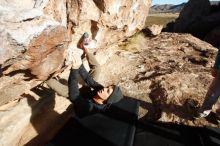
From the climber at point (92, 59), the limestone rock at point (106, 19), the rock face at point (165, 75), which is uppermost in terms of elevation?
the limestone rock at point (106, 19)

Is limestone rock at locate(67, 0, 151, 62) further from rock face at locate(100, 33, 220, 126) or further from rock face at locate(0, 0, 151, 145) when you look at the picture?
rock face at locate(100, 33, 220, 126)

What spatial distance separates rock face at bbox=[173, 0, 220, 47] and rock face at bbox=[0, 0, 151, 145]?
821 cm

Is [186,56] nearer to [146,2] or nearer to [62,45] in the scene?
[146,2]

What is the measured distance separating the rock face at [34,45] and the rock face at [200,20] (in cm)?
821

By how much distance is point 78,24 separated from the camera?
7746mm

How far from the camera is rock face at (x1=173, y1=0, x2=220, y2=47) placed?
15852mm

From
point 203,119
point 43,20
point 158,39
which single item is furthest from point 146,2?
point 43,20

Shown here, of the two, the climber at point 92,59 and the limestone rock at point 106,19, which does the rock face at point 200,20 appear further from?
the climber at point 92,59

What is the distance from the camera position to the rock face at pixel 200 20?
15852 millimetres

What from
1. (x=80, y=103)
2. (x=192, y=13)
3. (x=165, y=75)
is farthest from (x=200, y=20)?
(x=80, y=103)

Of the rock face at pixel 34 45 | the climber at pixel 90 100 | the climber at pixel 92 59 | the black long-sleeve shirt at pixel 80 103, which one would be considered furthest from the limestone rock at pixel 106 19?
the climber at pixel 90 100

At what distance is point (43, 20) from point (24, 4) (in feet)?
1.43

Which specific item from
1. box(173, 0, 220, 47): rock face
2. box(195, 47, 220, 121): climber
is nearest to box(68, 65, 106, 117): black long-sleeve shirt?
box(195, 47, 220, 121): climber

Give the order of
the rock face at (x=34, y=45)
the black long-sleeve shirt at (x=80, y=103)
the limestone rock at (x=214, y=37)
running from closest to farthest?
1. the rock face at (x=34, y=45)
2. the black long-sleeve shirt at (x=80, y=103)
3. the limestone rock at (x=214, y=37)
